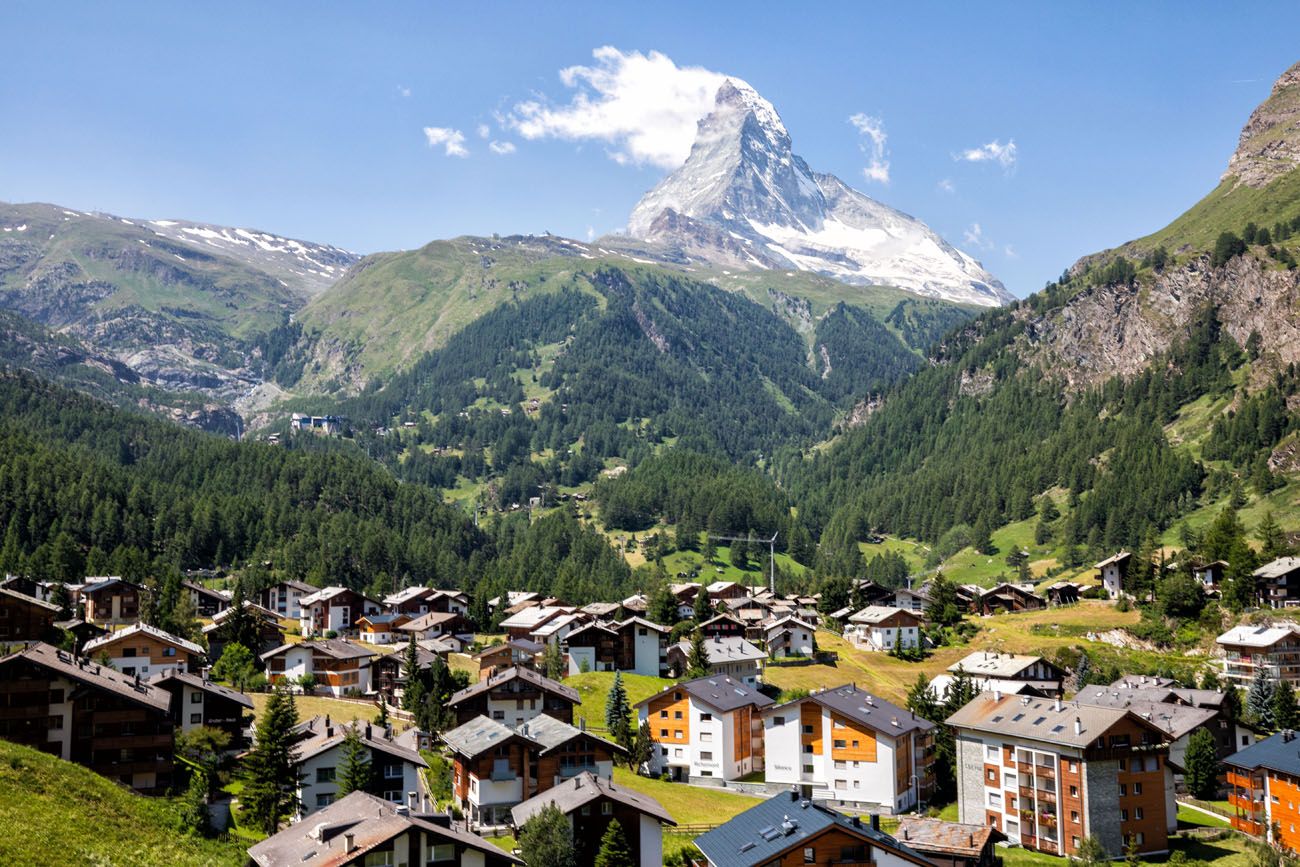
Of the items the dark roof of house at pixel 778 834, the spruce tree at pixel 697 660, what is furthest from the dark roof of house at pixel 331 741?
the spruce tree at pixel 697 660

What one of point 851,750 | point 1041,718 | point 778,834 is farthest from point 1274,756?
point 778,834

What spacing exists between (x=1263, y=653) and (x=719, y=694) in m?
65.9

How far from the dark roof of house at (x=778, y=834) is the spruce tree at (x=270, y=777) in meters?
23.7

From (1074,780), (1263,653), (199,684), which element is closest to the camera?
(1074,780)

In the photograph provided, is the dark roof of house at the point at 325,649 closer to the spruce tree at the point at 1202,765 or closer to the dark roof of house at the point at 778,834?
the dark roof of house at the point at 778,834

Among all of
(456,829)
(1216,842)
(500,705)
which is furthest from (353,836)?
(1216,842)

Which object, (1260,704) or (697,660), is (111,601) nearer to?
(697,660)

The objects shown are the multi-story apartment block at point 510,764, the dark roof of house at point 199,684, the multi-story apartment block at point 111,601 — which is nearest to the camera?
the multi-story apartment block at point 510,764

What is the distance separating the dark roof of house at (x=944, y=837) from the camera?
6391 centimetres

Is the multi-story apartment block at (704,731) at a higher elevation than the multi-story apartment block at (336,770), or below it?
below

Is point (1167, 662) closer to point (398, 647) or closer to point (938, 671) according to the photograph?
point (938, 671)

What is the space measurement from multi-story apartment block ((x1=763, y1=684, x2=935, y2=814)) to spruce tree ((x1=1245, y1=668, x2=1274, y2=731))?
125ft

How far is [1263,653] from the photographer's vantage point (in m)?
123

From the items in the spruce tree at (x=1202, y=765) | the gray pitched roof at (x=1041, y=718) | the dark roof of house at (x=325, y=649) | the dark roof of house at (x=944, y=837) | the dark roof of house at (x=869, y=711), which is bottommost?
the spruce tree at (x=1202, y=765)
